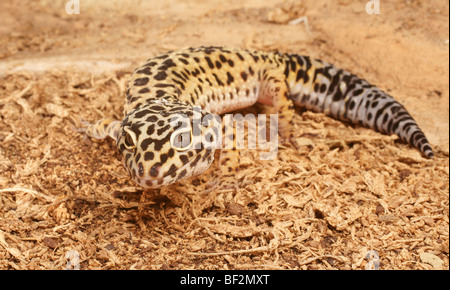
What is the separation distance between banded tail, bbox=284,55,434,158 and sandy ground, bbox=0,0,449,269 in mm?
275

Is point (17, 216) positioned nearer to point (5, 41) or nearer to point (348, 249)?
point (348, 249)

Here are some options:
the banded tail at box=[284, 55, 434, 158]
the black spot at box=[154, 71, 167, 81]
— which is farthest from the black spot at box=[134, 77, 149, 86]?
the banded tail at box=[284, 55, 434, 158]

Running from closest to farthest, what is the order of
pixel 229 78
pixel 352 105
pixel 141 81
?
1. pixel 141 81
2. pixel 229 78
3. pixel 352 105

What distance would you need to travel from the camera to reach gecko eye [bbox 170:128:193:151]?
3307mm

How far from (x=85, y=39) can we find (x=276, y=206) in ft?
16.8

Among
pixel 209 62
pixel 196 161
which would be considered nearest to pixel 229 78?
pixel 209 62

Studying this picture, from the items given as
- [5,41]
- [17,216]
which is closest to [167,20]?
[5,41]

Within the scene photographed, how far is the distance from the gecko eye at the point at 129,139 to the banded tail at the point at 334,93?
3.31 meters

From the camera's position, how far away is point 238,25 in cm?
781

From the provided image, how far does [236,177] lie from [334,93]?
251 centimetres

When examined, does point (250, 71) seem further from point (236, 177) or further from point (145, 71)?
point (236, 177)

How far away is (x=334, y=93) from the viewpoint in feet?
20.0

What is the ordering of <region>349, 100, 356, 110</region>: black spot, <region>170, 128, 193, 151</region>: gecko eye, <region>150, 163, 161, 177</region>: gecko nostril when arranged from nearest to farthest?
<region>150, 163, 161, 177</region>: gecko nostril < <region>170, 128, 193, 151</region>: gecko eye < <region>349, 100, 356, 110</region>: black spot

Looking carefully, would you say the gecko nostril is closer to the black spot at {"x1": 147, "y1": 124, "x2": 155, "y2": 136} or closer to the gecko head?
the gecko head
